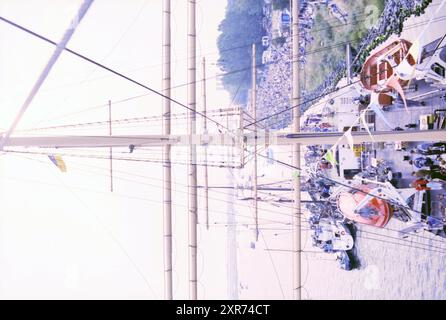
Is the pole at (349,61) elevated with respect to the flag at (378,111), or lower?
elevated

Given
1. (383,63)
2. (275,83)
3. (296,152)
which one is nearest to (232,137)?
(296,152)

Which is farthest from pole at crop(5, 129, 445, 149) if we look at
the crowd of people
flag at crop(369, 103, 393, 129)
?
the crowd of people

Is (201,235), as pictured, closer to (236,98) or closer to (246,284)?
(246,284)

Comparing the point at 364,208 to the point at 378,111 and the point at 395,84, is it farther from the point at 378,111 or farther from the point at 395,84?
Result: the point at 395,84

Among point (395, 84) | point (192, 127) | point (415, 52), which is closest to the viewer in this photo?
point (192, 127)

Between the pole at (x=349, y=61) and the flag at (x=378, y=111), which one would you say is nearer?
the flag at (x=378, y=111)

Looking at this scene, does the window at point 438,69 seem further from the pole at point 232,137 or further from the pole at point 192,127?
the pole at point 192,127

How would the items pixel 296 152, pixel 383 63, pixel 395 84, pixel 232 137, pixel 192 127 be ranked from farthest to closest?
1. pixel 383 63
2. pixel 395 84
3. pixel 296 152
4. pixel 192 127
5. pixel 232 137

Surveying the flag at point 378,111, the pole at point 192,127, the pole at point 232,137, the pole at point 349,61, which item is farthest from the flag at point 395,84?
the pole at point 192,127
